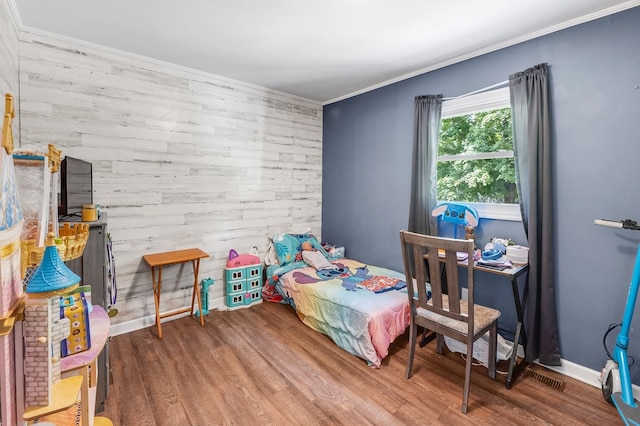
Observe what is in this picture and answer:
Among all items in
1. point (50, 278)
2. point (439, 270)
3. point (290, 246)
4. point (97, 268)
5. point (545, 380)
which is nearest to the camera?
point (50, 278)

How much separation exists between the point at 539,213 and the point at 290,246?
8.22 ft

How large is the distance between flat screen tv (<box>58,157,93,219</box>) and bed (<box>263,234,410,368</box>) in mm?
1915

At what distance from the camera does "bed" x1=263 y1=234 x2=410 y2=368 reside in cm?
243

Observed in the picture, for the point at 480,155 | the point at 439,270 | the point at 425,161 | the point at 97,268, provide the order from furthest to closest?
the point at 425,161 < the point at 480,155 < the point at 439,270 < the point at 97,268

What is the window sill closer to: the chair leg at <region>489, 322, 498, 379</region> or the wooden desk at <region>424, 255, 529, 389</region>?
the wooden desk at <region>424, 255, 529, 389</region>

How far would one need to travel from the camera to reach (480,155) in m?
2.84

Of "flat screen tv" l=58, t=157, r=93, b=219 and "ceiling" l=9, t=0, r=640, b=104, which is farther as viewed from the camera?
"ceiling" l=9, t=0, r=640, b=104

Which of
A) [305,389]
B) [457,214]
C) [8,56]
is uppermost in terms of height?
A: [8,56]

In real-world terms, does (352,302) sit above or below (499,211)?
below

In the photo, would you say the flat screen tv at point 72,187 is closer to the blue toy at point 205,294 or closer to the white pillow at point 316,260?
the blue toy at point 205,294

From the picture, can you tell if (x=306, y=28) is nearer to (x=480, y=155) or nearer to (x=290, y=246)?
(x=480, y=155)

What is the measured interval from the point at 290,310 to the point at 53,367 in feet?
8.72

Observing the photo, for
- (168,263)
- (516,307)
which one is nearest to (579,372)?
(516,307)

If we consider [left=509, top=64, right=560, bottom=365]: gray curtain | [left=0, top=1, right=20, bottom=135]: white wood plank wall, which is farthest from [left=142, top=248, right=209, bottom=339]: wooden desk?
[left=509, top=64, right=560, bottom=365]: gray curtain
